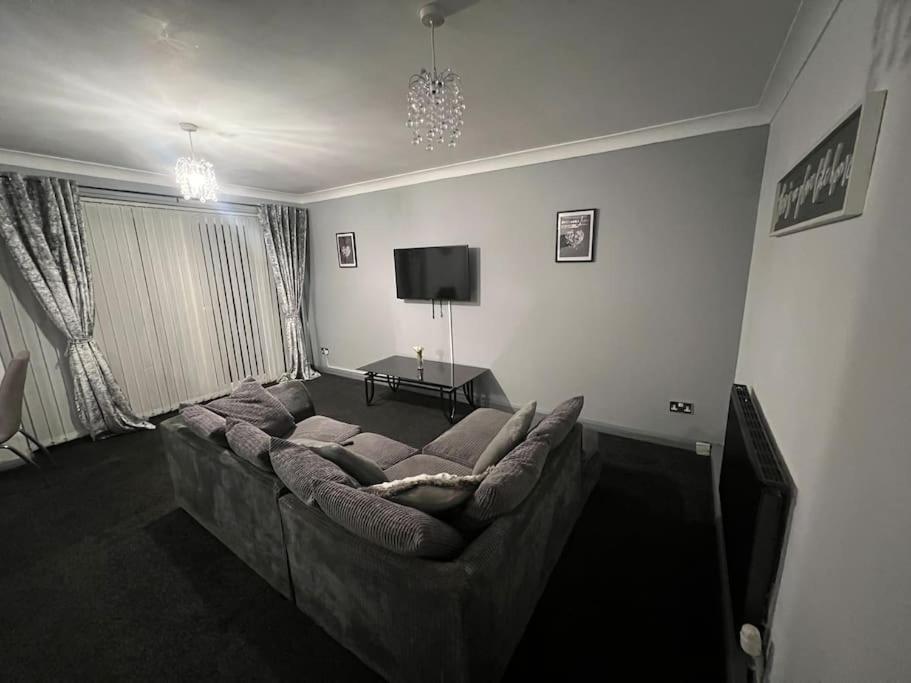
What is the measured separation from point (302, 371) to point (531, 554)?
4576 millimetres

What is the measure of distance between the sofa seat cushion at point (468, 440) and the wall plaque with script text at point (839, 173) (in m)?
1.95

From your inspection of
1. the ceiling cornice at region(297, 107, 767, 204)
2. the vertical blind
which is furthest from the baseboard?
the vertical blind

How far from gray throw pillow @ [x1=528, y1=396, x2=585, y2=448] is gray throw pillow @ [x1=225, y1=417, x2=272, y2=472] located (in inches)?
51.5

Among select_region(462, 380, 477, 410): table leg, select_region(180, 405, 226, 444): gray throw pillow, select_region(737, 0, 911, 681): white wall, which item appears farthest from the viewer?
select_region(462, 380, 477, 410): table leg

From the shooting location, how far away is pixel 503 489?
54.8 inches

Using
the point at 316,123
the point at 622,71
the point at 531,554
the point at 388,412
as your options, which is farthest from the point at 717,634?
the point at 316,123

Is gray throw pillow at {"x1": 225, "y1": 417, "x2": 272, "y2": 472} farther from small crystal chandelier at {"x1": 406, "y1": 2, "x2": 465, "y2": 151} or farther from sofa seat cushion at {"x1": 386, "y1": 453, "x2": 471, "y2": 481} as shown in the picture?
small crystal chandelier at {"x1": 406, "y1": 2, "x2": 465, "y2": 151}

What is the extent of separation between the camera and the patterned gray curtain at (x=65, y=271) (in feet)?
9.84

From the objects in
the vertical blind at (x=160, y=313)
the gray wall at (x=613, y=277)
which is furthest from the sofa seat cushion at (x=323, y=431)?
the vertical blind at (x=160, y=313)

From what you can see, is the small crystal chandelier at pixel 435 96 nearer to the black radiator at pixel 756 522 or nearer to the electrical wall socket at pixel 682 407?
the black radiator at pixel 756 522

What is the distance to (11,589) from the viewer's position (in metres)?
1.89

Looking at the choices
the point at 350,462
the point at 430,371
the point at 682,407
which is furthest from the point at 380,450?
the point at 682,407

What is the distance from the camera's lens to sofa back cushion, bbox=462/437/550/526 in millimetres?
1378

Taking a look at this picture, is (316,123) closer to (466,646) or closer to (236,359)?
(466,646)
